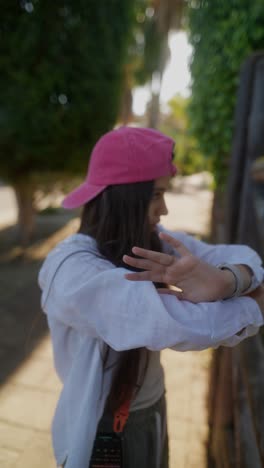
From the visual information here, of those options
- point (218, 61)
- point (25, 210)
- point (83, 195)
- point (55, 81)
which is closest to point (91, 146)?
point (55, 81)

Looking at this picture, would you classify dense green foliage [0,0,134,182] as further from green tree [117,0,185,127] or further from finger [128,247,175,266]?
green tree [117,0,185,127]

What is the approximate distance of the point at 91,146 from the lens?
18.5ft

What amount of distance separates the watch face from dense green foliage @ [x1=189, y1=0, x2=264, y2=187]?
73.5 inches

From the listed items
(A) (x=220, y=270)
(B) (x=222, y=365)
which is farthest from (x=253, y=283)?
(B) (x=222, y=365)

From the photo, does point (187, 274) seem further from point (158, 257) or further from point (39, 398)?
point (39, 398)

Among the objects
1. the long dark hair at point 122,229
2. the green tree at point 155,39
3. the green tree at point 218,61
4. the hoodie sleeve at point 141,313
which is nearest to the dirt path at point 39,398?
the long dark hair at point 122,229

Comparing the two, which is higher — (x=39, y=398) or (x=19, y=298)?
(x=39, y=398)

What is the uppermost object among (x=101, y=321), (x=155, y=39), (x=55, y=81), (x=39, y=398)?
(x=155, y=39)

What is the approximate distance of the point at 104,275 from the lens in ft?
3.20

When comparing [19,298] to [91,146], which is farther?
[91,146]

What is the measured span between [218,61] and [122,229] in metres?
1.64

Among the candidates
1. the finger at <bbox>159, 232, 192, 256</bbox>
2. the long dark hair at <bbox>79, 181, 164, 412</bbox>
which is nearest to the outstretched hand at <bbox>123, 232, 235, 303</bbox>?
the finger at <bbox>159, 232, 192, 256</bbox>

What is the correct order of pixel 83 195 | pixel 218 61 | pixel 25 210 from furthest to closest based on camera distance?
pixel 25 210 → pixel 218 61 → pixel 83 195

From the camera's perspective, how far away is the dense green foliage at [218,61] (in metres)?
2.12
